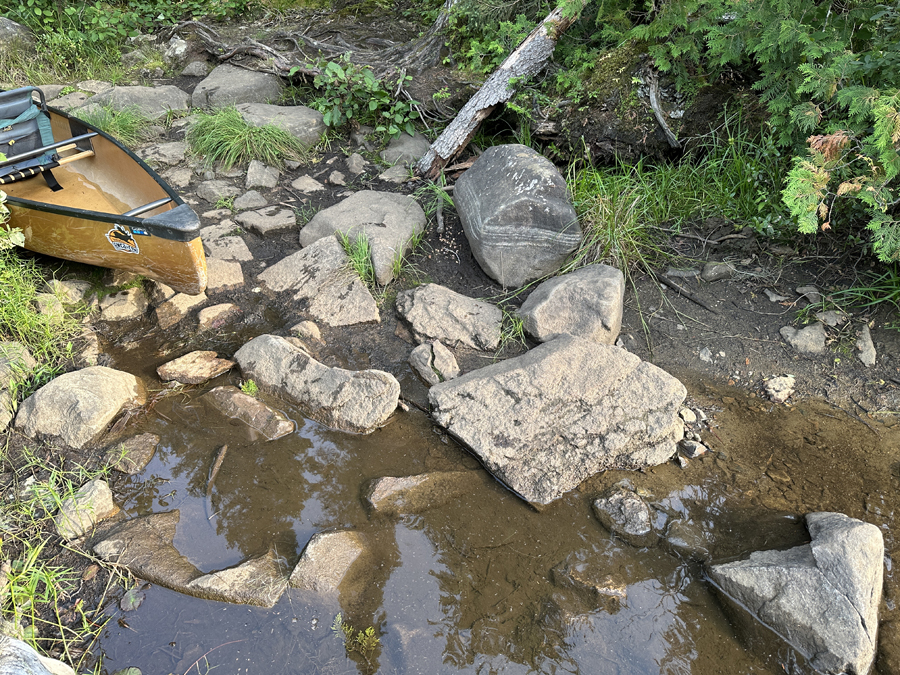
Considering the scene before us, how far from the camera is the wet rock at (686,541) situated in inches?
104

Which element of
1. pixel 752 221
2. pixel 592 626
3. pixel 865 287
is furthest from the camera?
pixel 752 221

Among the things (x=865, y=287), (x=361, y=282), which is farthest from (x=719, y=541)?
(x=361, y=282)

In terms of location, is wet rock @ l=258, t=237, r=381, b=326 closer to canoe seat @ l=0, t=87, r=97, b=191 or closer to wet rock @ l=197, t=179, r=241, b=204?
wet rock @ l=197, t=179, r=241, b=204

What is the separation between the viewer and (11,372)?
3246mm

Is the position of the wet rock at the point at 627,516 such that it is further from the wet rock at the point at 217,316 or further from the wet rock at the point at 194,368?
the wet rock at the point at 217,316

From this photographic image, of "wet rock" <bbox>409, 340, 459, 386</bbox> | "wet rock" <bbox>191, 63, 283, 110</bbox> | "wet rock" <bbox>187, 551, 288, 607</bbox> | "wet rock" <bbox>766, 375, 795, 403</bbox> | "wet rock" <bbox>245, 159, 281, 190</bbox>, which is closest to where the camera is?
"wet rock" <bbox>187, 551, 288, 607</bbox>

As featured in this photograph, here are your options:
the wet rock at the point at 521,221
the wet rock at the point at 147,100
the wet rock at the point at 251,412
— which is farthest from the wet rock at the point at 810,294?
the wet rock at the point at 147,100

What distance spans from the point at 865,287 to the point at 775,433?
1.22m

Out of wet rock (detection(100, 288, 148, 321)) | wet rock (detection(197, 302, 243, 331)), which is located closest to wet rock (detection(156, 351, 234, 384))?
wet rock (detection(197, 302, 243, 331))

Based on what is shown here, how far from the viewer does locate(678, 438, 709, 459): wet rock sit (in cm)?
307

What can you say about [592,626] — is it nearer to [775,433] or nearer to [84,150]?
[775,433]

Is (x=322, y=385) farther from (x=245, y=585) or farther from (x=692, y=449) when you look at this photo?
(x=692, y=449)

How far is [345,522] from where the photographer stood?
279 cm

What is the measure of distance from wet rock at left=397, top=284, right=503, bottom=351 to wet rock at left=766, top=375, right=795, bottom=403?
64.5 inches
